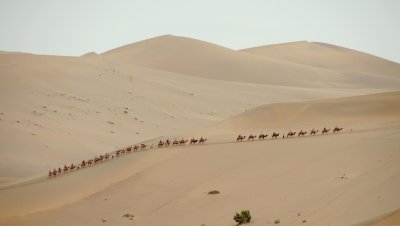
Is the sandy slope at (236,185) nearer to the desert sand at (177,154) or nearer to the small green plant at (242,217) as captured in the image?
the desert sand at (177,154)

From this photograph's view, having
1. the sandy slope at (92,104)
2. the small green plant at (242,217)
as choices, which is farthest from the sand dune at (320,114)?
the small green plant at (242,217)

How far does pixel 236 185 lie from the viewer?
1465 cm

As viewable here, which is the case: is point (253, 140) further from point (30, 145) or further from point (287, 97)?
point (287, 97)

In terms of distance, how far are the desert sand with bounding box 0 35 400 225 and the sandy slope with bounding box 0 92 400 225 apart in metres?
0.04

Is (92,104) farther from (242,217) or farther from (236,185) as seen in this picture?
(242,217)

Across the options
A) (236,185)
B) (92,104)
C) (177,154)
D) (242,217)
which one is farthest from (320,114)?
(92,104)

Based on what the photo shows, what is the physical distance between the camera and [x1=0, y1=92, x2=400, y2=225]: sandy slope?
1170 cm

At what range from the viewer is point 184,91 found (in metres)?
49.6

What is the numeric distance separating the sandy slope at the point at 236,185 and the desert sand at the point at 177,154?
35 millimetres

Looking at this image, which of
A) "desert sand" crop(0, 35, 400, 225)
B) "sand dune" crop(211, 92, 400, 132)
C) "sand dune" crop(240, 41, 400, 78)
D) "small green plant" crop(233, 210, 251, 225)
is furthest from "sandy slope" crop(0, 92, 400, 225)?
"sand dune" crop(240, 41, 400, 78)

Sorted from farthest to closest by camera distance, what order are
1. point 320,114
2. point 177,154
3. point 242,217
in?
point 320,114 < point 177,154 < point 242,217

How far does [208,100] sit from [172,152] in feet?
96.6

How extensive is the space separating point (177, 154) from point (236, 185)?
3.97 metres

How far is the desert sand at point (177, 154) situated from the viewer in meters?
12.6
